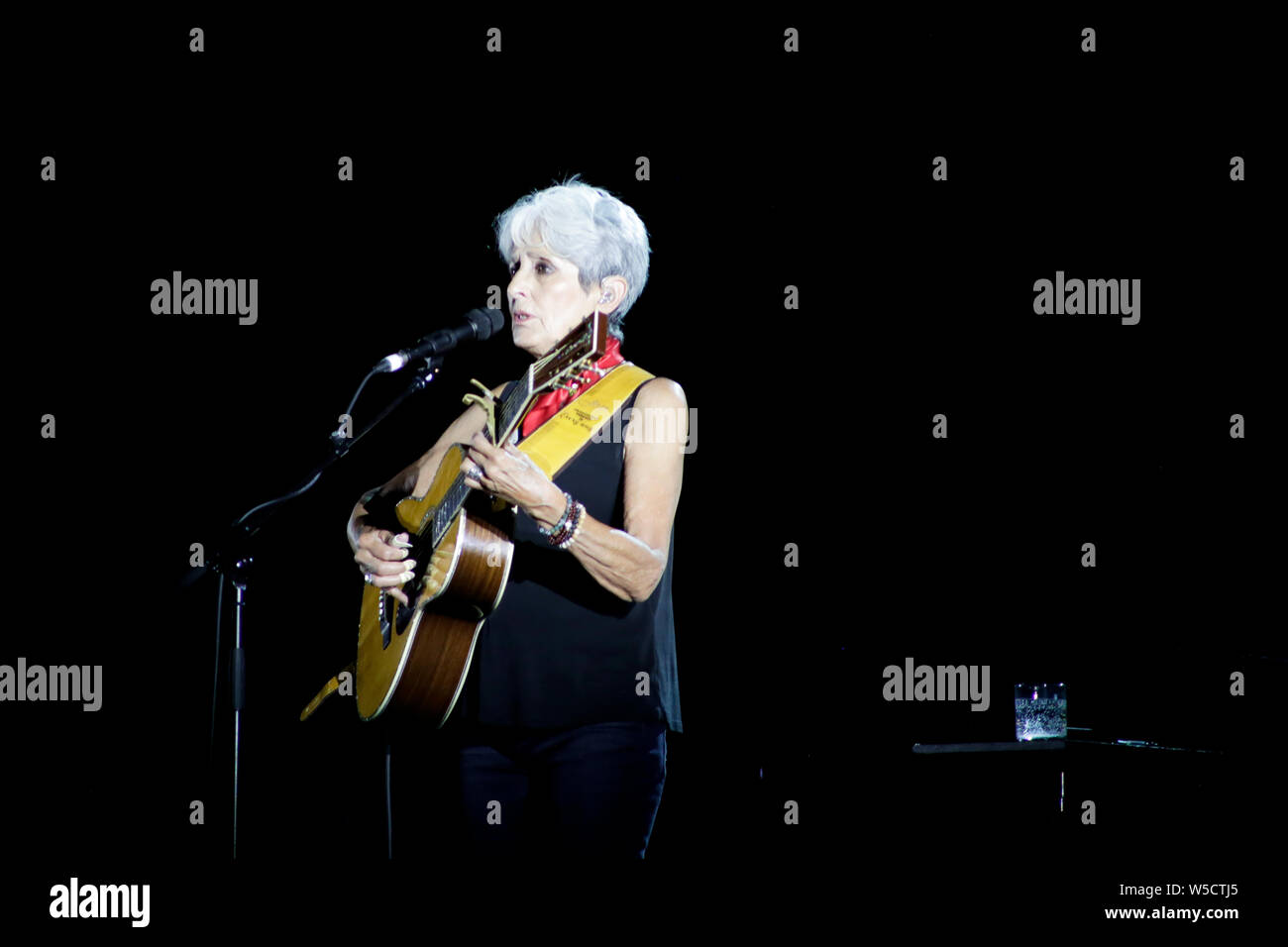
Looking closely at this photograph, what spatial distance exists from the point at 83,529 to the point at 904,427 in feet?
9.91

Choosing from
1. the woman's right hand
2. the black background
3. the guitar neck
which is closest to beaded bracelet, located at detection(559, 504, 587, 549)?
the guitar neck

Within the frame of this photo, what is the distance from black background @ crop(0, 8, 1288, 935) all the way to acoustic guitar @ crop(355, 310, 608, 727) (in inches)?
57.9

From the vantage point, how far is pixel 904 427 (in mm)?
3973

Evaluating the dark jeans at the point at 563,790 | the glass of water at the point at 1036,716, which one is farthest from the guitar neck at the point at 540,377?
the glass of water at the point at 1036,716

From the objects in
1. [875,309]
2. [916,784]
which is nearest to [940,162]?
[875,309]

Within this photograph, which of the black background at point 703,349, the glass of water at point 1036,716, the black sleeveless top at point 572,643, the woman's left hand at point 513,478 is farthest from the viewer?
the black background at point 703,349

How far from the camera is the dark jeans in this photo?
2021 mm

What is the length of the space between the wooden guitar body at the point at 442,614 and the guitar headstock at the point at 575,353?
0.31 metres

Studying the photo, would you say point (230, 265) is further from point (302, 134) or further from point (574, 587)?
point (574, 587)

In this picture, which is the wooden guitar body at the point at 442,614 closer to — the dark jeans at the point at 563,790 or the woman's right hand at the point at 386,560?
the woman's right hand at the point at 386,560

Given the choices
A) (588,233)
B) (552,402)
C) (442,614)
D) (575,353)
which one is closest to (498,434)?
(552,402)

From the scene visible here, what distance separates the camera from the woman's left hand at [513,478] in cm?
195

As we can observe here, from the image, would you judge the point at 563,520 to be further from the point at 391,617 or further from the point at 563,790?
the point at 391,617

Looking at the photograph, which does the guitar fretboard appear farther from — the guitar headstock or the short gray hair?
the short gray hair
